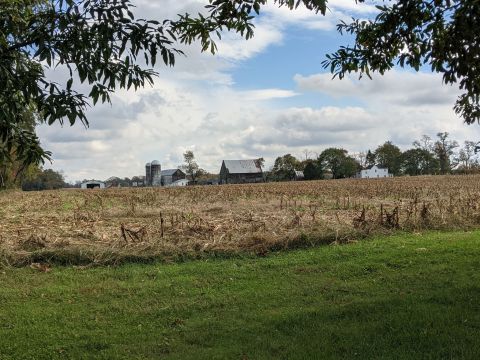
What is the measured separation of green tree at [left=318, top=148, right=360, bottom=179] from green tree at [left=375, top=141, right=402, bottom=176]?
10373 millimetres

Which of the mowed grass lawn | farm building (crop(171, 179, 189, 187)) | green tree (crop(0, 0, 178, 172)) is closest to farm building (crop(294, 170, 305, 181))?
farm building (crop(171, 179, 189, 187))

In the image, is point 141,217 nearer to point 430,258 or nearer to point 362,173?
point 430,258

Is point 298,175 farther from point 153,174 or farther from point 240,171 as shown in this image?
point 153,174

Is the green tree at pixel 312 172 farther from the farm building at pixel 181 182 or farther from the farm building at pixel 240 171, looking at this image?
the farm building at pixel 181 182

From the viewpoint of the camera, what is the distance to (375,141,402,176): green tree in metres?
107

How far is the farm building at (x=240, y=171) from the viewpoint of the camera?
113 metres

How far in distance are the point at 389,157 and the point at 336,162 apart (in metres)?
16.1

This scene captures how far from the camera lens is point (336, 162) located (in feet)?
336

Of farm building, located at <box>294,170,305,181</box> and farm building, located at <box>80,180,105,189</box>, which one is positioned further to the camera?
farm building, located at <box>80,180,105,189</box>

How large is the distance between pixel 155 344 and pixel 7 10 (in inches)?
152

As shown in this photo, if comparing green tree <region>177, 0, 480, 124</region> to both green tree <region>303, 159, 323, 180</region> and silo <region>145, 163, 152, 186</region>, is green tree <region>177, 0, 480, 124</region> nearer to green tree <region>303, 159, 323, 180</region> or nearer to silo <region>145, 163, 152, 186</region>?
green tree <region>303, 159, 323, 180</region>

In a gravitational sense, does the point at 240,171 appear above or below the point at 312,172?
above

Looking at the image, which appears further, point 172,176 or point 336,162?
point 172,176

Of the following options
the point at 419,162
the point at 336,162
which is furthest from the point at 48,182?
the point at 419,162
